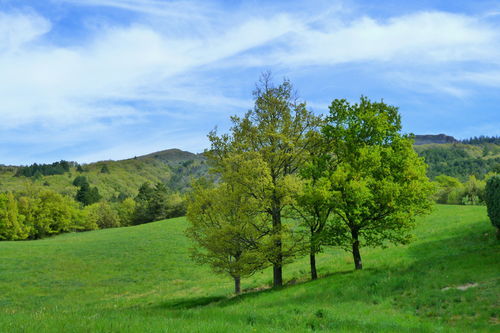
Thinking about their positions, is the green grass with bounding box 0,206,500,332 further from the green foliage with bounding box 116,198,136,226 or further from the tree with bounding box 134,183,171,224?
the green foliage with bounding box 116,198,136,226

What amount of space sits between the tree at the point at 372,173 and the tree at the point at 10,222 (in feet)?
283

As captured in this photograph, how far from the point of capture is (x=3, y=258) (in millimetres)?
51969

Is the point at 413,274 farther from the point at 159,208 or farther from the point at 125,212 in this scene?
the point at 125,212

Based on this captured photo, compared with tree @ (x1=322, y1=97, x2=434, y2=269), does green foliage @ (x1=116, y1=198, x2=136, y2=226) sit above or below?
below

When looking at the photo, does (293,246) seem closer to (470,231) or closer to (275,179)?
(275,179)

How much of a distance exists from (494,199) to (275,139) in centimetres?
1448

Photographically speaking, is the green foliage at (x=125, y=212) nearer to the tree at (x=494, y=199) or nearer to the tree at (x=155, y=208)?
the tree at (x=155, y=208)

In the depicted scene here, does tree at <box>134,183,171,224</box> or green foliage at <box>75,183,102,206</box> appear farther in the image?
green foliage at <box>75,183,102,206</box>

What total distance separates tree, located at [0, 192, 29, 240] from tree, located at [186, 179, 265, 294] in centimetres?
7766

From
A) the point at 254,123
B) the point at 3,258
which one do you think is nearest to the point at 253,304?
the point at 254,123

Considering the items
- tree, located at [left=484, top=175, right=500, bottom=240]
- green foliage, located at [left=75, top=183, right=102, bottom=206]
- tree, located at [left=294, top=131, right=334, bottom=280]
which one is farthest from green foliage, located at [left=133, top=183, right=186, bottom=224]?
tree, located at [left=484, top=175, right=500, bottom=240]

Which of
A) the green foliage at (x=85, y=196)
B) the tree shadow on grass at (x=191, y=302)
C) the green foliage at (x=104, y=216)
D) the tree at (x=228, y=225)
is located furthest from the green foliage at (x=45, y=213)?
the tree at (x=228, y=225)

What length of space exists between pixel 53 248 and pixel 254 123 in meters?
48.8

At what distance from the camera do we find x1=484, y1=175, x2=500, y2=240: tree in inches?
920
